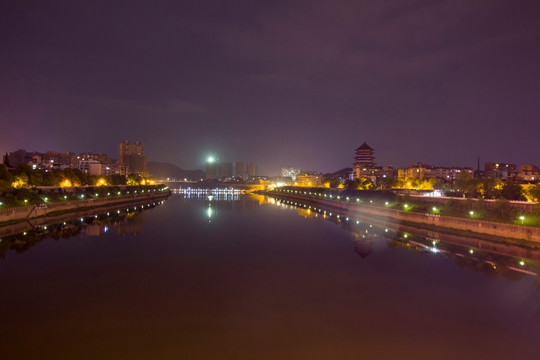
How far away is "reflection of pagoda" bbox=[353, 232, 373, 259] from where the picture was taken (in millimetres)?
17750

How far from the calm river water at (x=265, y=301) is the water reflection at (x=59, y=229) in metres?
0.28

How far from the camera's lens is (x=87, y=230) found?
23578 mm

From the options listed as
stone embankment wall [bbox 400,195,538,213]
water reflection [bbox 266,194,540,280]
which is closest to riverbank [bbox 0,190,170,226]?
water reflection [bbox 266,194,540,280]

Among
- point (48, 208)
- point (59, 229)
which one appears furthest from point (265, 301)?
point (48, 208)

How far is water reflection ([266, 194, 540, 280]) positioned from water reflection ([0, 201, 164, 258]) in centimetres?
1471

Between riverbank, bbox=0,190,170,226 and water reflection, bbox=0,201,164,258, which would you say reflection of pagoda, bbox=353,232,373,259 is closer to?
water reflection, bbox=0,201,164,258

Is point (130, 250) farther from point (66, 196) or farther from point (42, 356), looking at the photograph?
point (66, 196)

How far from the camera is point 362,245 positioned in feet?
64.8

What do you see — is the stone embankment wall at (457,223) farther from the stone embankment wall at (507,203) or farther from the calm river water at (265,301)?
the stone embankment wall at (507,203)

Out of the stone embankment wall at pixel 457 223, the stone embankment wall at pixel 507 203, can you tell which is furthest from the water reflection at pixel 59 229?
the stone embankment wall at pixel 507 203

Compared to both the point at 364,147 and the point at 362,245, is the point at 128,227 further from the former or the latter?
the point at 364,147

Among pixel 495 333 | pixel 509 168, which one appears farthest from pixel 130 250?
pixel 509 168

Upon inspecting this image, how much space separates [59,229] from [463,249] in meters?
22.5

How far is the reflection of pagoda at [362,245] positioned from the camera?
17750 millimetres
